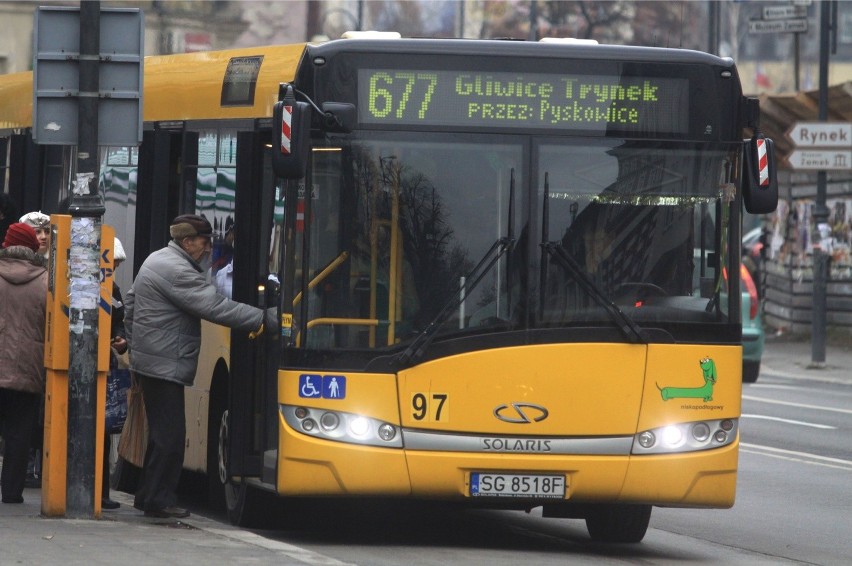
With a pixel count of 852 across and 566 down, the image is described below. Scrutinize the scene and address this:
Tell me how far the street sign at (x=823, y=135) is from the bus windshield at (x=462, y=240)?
60.0 ft

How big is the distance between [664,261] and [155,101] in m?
3.98

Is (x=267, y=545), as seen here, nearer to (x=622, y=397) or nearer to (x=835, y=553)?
(x=622, y=397)

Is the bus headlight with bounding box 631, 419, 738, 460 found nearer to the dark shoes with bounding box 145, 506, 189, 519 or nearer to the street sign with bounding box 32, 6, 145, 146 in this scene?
the dark shoes with bounding box 145, 506, 189, 519

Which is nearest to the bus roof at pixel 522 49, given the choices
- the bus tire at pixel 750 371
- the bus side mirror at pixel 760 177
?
the bus side mirror at pixel 760 177

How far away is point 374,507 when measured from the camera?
12.0 m

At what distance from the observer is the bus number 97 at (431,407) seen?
9.20m

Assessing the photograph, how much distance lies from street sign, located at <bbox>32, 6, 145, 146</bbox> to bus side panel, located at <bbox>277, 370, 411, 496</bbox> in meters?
1.75

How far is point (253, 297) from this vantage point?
1011 cm

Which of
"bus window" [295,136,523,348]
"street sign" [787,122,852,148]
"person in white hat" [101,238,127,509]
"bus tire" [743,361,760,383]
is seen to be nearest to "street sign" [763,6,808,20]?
"street sign" [787,122,852,148]

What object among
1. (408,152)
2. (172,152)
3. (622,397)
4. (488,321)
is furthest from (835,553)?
(172,152)

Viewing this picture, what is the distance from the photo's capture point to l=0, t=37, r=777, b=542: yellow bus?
920 cm

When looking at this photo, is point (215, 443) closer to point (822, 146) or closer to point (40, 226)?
point (40, 226)

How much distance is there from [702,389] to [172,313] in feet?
9.24

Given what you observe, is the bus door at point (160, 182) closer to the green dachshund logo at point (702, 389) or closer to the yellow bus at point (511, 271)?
the yellow bus at point (511, 271)
